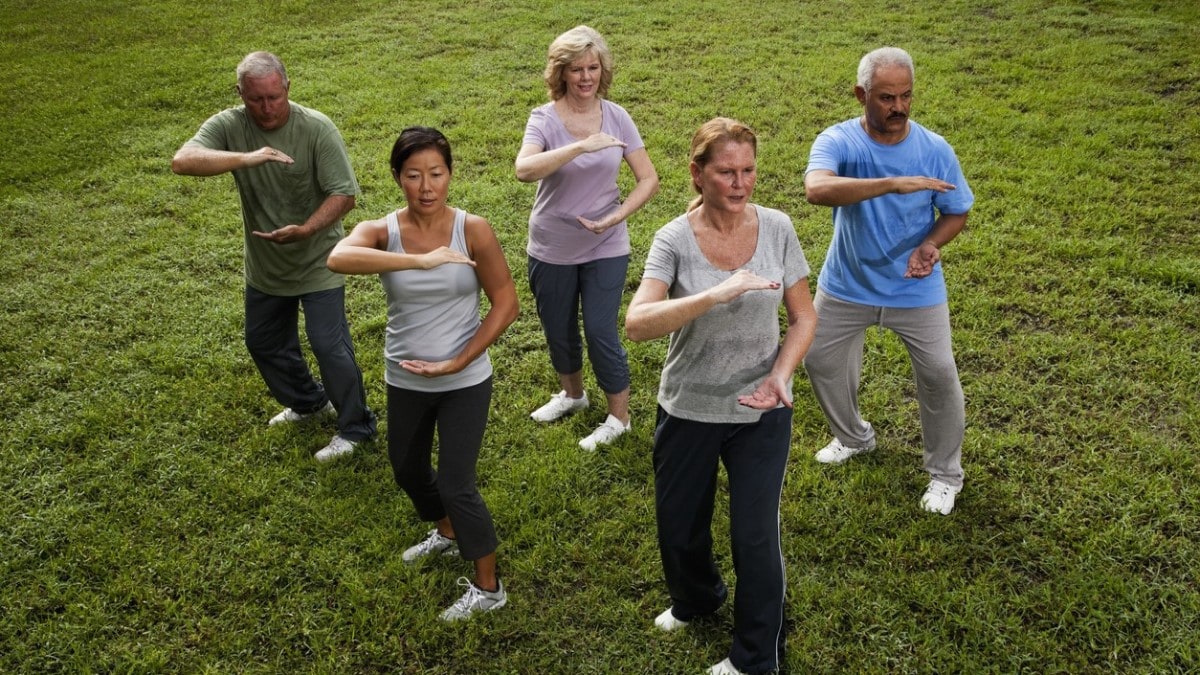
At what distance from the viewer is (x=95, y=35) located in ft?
50.9

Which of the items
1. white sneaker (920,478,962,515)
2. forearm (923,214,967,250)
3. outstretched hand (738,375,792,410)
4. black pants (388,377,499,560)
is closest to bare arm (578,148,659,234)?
black pants (388,377,499,560)

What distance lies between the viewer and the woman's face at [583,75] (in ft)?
16.9

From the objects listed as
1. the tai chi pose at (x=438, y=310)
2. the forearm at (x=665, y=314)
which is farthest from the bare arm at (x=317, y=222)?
the forearm at (x=665, y=314)

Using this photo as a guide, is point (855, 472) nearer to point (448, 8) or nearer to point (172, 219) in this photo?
point (172, 219)

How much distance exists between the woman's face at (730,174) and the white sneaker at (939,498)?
2.30 meters

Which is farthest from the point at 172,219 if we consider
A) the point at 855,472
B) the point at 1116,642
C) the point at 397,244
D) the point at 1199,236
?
the point at 1199,236

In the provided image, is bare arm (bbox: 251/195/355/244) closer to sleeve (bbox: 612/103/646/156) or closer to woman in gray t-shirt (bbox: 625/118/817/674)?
sleeve (bbox: 612/103/646/156)

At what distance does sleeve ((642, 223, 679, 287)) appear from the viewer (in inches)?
147

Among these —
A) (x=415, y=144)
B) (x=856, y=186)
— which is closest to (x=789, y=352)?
(x=856, y=186)

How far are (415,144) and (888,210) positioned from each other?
2.33 metres

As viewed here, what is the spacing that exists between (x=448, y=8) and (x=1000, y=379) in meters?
12.5

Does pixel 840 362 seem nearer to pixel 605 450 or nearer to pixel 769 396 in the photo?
pixel 605 450

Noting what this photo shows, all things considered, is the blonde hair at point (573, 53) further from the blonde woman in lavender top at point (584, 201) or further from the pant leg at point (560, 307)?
the pant leg at point (560, 307)

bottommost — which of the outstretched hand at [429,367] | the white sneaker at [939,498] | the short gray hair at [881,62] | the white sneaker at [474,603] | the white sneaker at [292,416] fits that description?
the white sneaker at [292,416]
